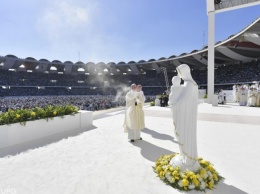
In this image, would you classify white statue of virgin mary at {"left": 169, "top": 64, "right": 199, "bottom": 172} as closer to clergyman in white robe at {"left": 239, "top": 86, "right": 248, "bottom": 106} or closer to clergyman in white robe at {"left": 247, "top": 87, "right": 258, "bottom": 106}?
clergyman in white robe at {"left": 247, "top": 87, "right": 258, "bottom": 106}

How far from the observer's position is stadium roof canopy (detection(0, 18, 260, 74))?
28889 millimetres

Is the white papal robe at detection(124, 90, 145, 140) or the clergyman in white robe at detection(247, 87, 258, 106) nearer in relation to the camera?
the white papal robe at detection(124, 90, 145, 140)

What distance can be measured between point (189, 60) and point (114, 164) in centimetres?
4603

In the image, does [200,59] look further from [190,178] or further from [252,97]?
[190,178]

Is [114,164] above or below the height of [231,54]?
below

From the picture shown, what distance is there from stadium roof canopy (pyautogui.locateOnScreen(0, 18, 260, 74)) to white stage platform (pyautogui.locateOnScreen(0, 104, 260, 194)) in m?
24.6

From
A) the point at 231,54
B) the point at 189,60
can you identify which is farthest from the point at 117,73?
the point at 231,54

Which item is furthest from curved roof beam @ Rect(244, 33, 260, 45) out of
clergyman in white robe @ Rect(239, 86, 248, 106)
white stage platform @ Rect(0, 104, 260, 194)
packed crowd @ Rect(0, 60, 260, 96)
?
white stage platform @ Rect(0, 104, 260, 194)

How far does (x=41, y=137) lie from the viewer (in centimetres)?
633

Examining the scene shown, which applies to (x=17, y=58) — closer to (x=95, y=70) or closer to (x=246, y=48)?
(x=95, y=70)

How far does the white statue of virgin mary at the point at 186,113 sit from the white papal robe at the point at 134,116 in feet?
8.60

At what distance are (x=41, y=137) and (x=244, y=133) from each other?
25.3 feet

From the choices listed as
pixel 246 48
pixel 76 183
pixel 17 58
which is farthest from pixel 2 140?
pixel 17 58

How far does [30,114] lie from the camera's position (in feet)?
20.2
